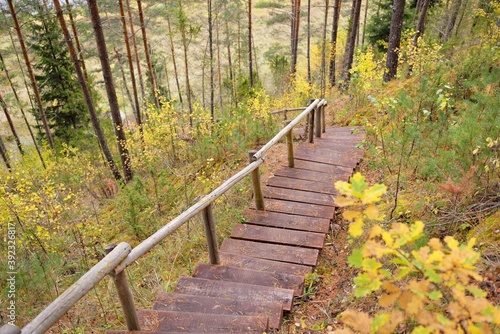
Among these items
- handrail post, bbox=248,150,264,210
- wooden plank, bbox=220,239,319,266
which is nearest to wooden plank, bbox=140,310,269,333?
wooden plank, bbox=220,239,319,266

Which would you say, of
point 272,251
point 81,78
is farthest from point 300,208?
point 81,78

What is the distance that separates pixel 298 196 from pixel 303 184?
0.45 meters

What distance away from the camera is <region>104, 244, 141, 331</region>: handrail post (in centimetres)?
289

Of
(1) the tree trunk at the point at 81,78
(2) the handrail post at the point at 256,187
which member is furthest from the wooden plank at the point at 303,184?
(1) the tree trunk at the point at 81,78

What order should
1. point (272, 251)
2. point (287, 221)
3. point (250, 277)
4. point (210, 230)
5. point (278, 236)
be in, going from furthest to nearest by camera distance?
point (287, 221)
point (278, 236)
point (272, 251)
point (210, 230)
point (250, 277)

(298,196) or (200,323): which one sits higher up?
(200,323)

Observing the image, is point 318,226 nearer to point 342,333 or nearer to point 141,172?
point 342,333

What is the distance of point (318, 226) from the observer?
5.09 meters

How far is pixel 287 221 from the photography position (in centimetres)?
529

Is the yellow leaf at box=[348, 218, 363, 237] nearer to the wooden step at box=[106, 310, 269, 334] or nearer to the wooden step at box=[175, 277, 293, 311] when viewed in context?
the wooden step at box=[106, 310, 269, 334]

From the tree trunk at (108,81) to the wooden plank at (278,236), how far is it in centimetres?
697

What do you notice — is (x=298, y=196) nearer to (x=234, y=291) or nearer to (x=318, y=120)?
(x=234, y=291)

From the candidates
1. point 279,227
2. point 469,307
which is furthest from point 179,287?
point 469,307

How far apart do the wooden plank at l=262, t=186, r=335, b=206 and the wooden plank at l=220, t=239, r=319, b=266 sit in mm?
1251
